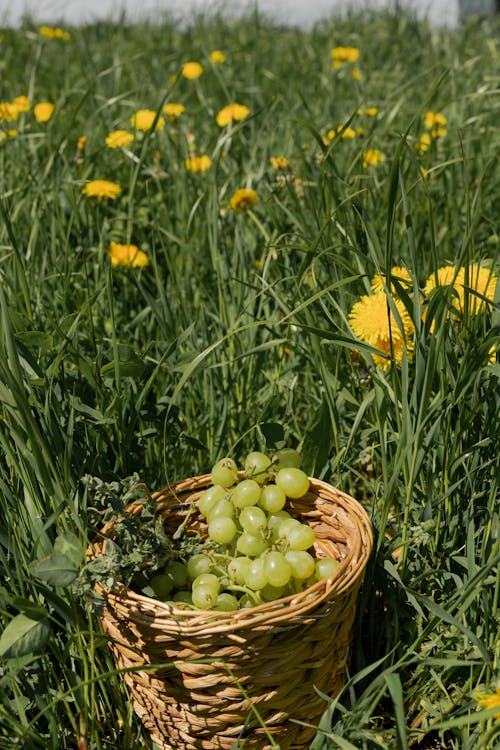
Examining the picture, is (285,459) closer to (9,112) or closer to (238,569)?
(238,569)

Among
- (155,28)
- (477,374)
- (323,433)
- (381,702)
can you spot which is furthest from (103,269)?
(155,28)

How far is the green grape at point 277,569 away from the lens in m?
1.07

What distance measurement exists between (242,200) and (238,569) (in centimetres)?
106

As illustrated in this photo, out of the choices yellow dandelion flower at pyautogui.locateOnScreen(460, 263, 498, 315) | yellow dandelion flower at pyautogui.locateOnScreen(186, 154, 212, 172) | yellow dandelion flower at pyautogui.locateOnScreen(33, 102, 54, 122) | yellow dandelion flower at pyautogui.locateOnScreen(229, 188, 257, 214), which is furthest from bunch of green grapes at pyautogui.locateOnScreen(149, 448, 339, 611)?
yellow dandelion flower at pyautogui.locateOnScreen(33, 102, 54, 122)

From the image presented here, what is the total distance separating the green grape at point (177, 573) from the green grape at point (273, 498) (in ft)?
0.53

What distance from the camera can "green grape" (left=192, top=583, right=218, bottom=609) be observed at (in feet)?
3.55

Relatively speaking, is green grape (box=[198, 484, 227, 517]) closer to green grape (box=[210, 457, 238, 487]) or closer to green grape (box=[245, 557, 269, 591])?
green grape (box=[210, 457, 238, 487])

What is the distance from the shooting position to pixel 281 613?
98cm

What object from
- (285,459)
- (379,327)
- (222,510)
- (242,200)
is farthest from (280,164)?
(222,510)

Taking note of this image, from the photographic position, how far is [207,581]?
1.11 meters

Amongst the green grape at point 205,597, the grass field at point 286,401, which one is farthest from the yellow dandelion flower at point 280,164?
the green grape at point 205,597

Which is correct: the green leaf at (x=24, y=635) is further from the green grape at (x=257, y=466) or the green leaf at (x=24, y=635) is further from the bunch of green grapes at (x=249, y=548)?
the green grape at (x=257, y=466)

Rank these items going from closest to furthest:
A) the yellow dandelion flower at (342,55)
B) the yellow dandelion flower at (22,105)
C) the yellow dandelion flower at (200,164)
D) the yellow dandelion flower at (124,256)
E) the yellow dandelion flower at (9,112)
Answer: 1. the yellow dandelion flower at (124,256)
2. the yellow dandelion flower at (200,164)
3. the yellow dandelion flower at (9,112)
4. the yellow dandelion flower at (22,105)
5. the yellow dandelion flower at (342,55)

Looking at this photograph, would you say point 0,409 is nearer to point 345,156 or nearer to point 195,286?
point 195,286
